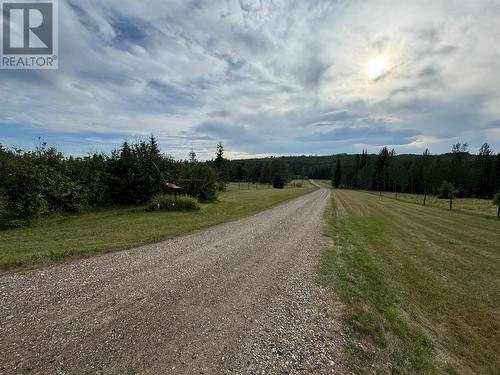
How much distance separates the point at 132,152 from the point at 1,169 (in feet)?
31.3

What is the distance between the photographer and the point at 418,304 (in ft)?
19.4

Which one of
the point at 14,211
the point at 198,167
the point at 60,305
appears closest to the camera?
the point at 60,305

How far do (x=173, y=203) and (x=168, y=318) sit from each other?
15.3m

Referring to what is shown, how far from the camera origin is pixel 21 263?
258 inches

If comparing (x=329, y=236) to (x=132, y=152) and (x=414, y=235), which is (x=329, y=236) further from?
(x=132, y=152)

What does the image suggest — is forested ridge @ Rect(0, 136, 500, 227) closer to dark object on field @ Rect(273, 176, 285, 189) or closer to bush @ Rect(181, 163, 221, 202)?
bush @ Rect(181, 163, 221, 202)

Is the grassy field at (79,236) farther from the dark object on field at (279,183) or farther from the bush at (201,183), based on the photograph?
the dark object on field at (279,183)

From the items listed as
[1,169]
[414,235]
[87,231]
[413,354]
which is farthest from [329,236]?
[1,169]

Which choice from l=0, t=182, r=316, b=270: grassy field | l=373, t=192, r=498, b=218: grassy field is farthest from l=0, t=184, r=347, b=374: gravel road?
l=373, t=192, r=498, b=218: grassy field

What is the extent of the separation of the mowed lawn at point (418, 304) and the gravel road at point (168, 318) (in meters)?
0.60

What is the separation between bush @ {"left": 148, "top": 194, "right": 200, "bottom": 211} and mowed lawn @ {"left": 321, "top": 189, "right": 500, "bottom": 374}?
11.5 meters

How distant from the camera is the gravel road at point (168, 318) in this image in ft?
11.1


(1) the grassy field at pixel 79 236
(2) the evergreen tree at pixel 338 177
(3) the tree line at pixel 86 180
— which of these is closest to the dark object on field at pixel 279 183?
(2) the evergreen tree at pixel 338 177

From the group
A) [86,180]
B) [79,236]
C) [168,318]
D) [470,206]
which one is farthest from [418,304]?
[470,206]
